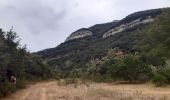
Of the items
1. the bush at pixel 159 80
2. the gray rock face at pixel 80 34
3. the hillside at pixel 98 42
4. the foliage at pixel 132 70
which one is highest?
the gray rock face at pixel 80 34

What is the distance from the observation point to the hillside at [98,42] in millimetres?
87056

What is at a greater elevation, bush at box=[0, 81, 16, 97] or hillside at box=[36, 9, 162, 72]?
hillside at box=[36, 9, 162, 72]

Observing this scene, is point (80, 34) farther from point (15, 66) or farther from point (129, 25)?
point (15, 66)

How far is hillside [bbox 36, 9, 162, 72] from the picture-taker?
87.1 meters

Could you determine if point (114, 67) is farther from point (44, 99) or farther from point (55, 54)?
point (55, 54)

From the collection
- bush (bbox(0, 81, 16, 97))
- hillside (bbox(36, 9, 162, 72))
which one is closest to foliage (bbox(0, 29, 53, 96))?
bush (bbox(0, 81, 16, 97))

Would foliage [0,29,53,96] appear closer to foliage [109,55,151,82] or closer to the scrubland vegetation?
the scrubland vegetation

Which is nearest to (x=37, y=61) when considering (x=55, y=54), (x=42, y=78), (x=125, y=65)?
(x=42, y=78)

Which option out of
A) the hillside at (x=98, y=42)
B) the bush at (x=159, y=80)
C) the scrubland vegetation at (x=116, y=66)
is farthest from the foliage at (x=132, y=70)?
the hillside at (x=98, y=42)

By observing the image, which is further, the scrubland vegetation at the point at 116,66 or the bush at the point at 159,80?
the bush at the point at 159,80

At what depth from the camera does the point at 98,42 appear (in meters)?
108

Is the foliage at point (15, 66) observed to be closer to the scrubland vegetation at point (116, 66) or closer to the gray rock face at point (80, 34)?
the scrubland vegetation at point (116, 66)

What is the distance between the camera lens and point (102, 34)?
123 meters

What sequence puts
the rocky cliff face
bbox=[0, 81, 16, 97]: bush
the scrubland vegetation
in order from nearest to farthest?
1. bbox=[0, 81, 16, 97]: bush
2. the scrubland vegetation
3. the rocky cliff face
